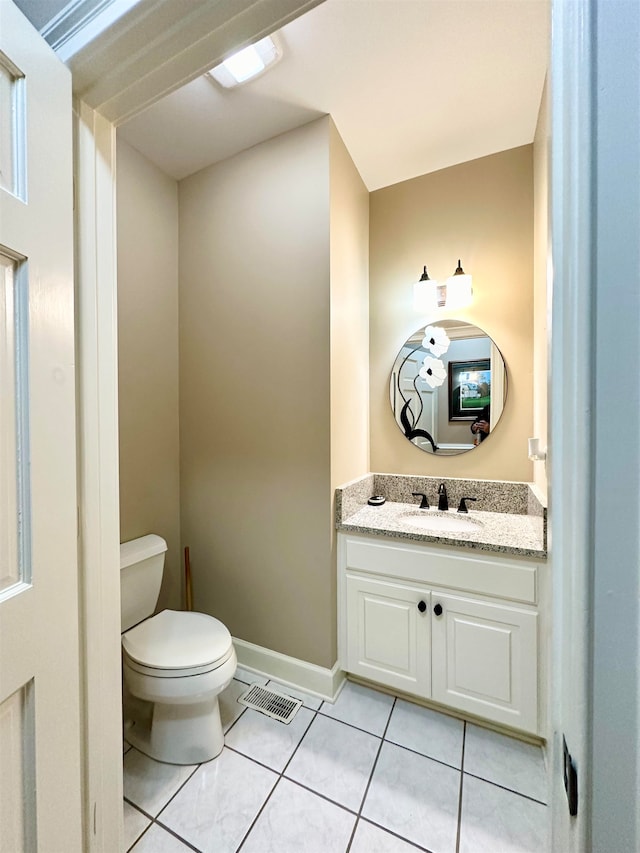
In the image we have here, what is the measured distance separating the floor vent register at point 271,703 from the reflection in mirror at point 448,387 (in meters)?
1.44

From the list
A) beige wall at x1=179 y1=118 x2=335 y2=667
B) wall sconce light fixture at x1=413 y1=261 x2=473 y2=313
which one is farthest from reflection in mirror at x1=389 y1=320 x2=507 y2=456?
beige wall at x1=179 y1=118 x2=335 y2=667

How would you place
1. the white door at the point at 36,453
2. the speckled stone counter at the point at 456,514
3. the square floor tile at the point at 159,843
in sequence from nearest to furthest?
the white door at the point at 36,453
the square floor tile at the point at 159,843
the speckled stone counter at the point at 456,514

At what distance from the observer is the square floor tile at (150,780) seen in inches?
46.7

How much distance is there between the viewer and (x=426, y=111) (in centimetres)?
158

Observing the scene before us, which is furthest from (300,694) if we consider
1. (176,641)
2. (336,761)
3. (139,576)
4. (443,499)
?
(443,499)

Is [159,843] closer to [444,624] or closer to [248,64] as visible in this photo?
[444,624]

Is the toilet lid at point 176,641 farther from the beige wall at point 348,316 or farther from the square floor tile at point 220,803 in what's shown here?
the beige wall at point 348,316

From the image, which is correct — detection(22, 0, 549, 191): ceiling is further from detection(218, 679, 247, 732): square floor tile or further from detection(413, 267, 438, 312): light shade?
detection(218, 679, 247, 732): square floor tile

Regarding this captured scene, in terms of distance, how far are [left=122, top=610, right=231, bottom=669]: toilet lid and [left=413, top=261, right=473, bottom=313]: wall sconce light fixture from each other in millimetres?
1946

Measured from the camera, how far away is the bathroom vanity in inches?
53.4

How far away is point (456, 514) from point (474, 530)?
201 mm

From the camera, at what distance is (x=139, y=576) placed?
62.0 inches

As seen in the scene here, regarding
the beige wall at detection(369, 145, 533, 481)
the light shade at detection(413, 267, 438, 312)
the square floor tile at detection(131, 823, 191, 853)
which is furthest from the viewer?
the light shade at detection(413, 267, 438, 312)

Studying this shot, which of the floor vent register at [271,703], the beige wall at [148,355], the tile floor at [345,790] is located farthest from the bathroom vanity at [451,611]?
the beige wall at [148,355]
